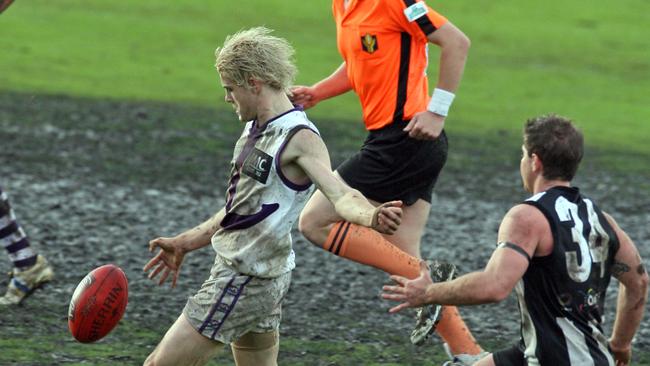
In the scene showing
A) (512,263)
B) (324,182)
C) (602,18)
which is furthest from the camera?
(602,18)

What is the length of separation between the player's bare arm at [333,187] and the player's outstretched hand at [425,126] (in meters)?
1.57

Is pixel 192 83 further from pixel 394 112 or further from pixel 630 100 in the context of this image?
pixel 394 112

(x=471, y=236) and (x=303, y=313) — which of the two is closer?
(x=303, y=313)

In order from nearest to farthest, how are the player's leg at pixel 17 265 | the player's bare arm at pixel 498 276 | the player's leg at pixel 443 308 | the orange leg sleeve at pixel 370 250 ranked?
1. the player's bare arm at pixel 498 276
2. the player's leg at pixel 443 308
3. the orange leg sleeve at pixel 370 250
4. the player's leg at pixel 17 265

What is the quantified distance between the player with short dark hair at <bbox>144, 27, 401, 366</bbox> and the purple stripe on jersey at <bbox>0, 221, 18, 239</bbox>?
2.81 metres

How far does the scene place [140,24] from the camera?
29078 millimetres

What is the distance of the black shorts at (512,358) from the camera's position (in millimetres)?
6145

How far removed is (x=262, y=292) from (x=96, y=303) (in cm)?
105

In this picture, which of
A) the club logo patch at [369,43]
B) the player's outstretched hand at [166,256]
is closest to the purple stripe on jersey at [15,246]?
the player's outstretched hand at [166,256]

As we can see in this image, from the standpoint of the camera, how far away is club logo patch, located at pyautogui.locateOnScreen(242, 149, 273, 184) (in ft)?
21.1

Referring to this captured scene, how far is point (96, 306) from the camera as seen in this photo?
710 centimetres

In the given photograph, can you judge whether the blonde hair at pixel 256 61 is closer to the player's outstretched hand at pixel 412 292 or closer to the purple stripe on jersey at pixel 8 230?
the player's outstretched hand at pixel 412 292

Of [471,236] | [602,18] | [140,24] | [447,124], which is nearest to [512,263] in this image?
[471,236]

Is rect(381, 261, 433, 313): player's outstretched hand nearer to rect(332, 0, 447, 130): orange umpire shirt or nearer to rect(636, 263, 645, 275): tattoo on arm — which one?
rect(636, 263, 645, 275): tattoo on arm
